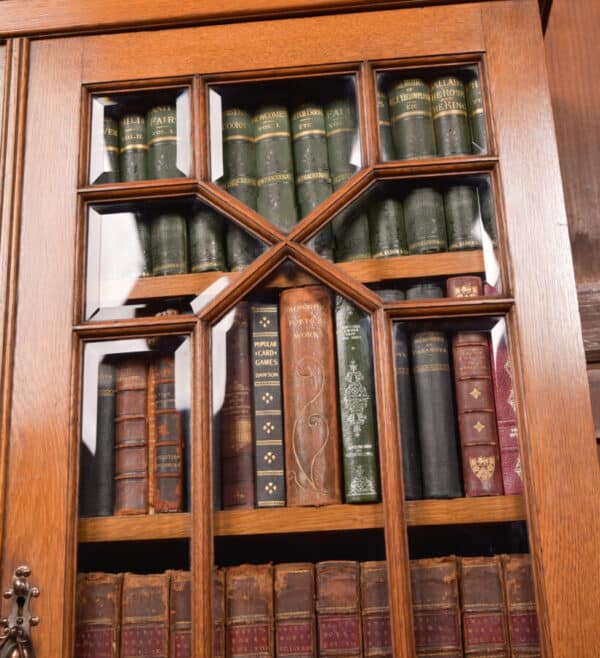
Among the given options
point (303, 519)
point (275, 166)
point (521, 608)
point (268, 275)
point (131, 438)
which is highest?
point (275, 166)

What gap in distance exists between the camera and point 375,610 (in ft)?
3.16

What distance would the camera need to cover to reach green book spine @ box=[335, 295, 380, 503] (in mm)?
993

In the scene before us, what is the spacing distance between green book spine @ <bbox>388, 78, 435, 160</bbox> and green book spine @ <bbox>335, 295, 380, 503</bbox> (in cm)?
23

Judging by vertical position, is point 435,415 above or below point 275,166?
below

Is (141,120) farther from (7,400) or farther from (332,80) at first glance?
(7,400)

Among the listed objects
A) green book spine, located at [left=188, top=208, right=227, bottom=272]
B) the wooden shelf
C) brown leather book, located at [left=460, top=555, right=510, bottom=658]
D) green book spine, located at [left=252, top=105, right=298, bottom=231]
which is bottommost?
brown leather book, located at [left=460, top=555, right=510, bottom=658]

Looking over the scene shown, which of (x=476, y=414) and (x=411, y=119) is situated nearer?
(x=476, y=414)

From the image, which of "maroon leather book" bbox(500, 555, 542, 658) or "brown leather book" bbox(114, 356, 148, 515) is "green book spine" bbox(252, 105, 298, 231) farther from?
"maroon leather book" bbox(500, 555, 542, 658)

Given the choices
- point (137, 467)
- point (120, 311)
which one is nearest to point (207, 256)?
point (120, 311)

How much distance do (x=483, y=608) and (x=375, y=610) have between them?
125mm

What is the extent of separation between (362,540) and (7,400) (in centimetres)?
46

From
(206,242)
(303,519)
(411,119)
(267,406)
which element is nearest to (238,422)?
(267,406)

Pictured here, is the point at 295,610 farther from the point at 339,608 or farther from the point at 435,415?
the point at 435,415

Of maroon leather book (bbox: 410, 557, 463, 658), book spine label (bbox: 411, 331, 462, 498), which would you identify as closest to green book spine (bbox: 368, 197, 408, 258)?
book spine label (bbox: 411, 331, 462, 498)
